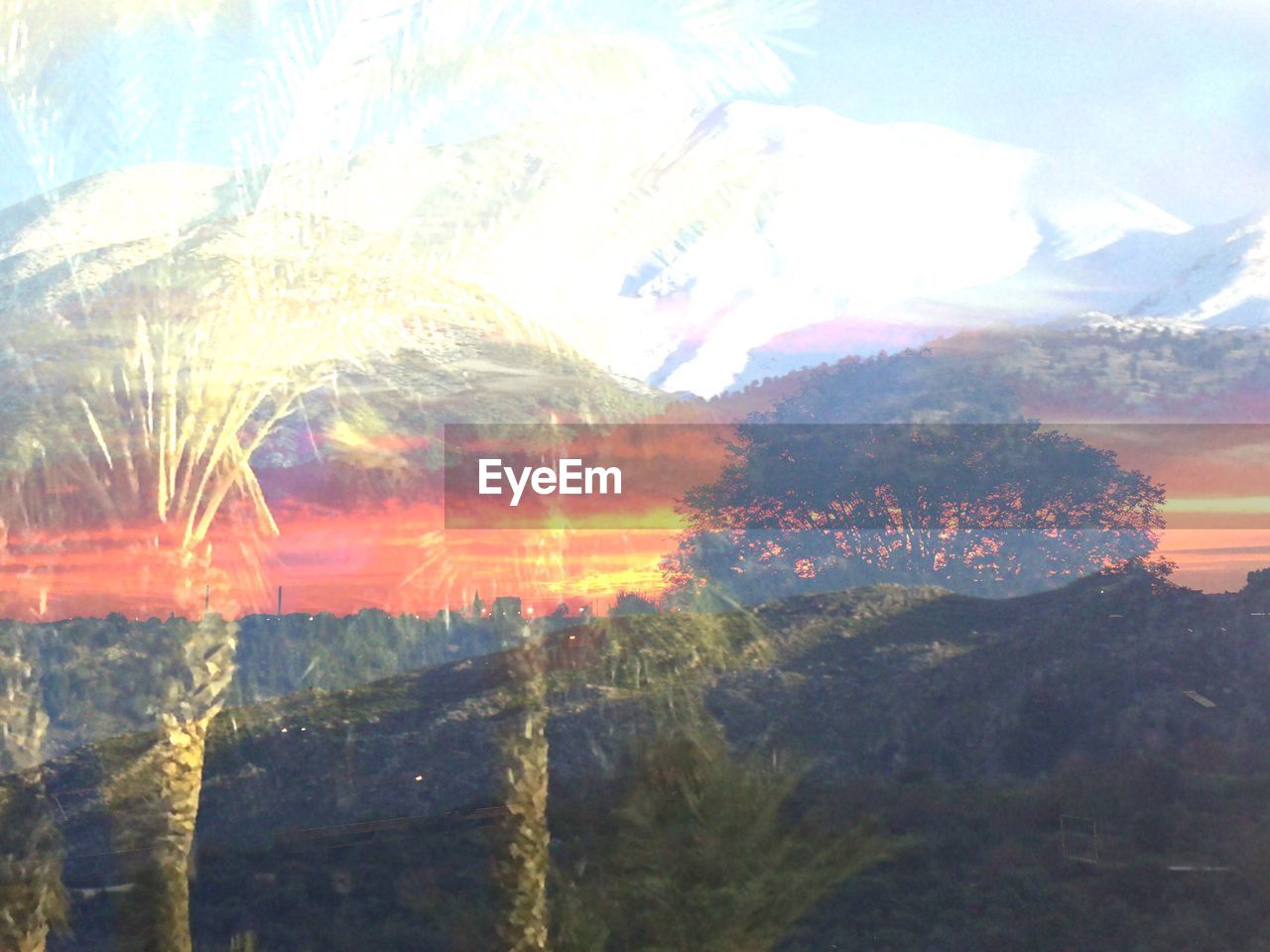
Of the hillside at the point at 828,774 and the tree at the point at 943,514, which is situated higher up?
the tree at the point at 943,514

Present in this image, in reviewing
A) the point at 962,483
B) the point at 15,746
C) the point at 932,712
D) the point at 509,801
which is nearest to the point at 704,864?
the point at 509,801

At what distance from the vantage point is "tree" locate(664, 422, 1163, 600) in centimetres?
5094

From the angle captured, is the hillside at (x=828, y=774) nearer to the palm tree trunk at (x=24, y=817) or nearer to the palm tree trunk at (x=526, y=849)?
the palm tree trunk at (x=24, y=817)

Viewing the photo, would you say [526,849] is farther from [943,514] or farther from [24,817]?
[943,514]

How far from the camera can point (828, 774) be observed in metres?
31.2

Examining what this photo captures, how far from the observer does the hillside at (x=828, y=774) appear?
23.5m

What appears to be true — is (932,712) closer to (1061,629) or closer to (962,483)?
(1061,629)

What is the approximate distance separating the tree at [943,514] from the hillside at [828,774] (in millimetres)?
8731

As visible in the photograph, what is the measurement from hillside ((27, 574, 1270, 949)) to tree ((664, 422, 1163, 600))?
8.73 m

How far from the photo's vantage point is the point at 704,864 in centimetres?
1939

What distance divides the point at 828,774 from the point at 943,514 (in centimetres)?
2224

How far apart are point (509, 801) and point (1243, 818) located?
14257mm

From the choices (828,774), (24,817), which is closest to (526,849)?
(828,774)

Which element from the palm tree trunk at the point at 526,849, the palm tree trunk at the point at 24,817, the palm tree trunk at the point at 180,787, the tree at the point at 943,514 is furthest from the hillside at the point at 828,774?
the tree at the point at 943,514
